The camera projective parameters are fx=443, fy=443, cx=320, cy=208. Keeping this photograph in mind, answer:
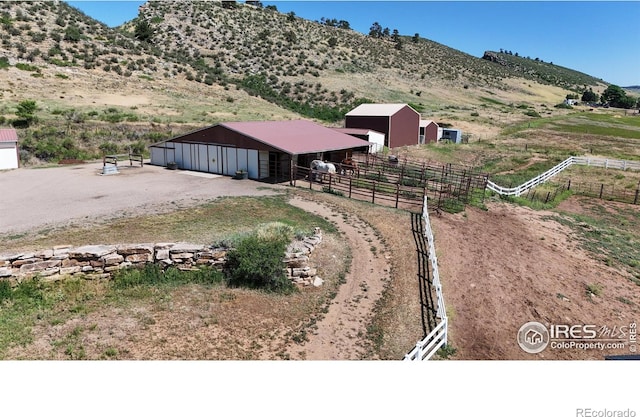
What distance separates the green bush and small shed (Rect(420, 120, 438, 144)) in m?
40.2

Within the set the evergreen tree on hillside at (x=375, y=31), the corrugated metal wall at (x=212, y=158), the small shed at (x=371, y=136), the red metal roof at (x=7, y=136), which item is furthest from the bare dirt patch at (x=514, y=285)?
the evergreen tree on hillside at (x=375, y=31)

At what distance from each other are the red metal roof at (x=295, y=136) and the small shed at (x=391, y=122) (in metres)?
11.2

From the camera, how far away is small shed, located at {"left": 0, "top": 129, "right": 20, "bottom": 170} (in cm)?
3039

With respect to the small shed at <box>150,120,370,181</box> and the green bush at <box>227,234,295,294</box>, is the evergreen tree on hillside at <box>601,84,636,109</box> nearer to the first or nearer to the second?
the small shed at <box>150,120,370,181</box>

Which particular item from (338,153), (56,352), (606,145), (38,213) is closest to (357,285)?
(56,352)

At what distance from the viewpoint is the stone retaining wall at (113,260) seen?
12.0 m

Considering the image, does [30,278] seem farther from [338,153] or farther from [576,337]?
[338,153]

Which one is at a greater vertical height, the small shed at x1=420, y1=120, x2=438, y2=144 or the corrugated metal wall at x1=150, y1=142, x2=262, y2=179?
the small shed at x1=420, y1=120, x2=438, y2=144

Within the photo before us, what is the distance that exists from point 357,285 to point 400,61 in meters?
101

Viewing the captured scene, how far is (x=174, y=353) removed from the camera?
9.42 meters

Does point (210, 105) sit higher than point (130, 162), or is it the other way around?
point (210, 105)

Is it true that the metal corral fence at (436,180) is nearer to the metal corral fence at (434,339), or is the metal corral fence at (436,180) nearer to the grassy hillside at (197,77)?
the metal corral fence at (434,339)

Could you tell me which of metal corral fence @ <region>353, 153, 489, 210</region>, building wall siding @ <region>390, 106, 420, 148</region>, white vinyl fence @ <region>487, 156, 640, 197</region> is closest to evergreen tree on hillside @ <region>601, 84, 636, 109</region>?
white vinyl fence @ <region>487, 156, 640, 197</region>

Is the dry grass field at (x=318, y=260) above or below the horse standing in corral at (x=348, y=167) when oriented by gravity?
below
